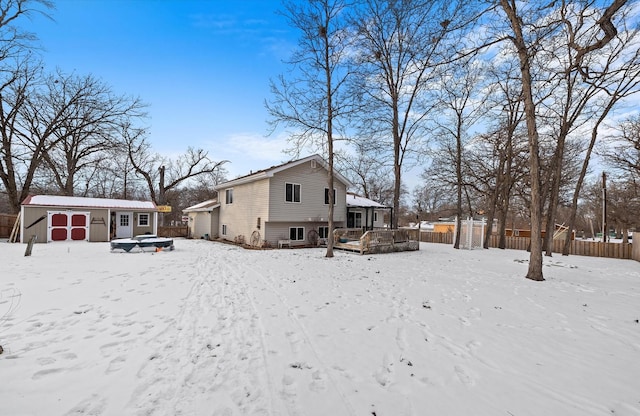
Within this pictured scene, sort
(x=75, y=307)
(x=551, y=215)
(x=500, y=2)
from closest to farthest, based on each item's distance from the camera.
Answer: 1. (x=75, y=307)
2. (x=500, y=2)
3. (x=551, y=215)

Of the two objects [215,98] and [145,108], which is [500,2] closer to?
[215,98]

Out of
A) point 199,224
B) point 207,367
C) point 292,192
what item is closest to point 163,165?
point 199,224

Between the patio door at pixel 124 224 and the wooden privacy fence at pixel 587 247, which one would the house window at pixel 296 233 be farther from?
the wooden privacy fence at pixel 587 247

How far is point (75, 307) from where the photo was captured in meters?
4.99

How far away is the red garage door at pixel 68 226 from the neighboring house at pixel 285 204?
9.41m

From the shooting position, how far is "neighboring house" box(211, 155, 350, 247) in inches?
666

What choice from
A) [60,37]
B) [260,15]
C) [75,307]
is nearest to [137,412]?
[75,307]

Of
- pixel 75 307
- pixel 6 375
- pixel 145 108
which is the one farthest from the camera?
pixel 145 108

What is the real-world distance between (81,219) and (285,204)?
45.5 ft

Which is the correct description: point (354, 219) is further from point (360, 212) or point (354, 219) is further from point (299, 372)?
point (299, 372)

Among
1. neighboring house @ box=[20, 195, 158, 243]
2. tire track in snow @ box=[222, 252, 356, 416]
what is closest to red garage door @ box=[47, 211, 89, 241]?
neighboring house @ box=[20, 195, 158, 243]

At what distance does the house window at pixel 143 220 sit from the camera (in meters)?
20.9

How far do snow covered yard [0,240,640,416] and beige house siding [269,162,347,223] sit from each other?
9.92 m

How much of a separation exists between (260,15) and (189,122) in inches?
378
